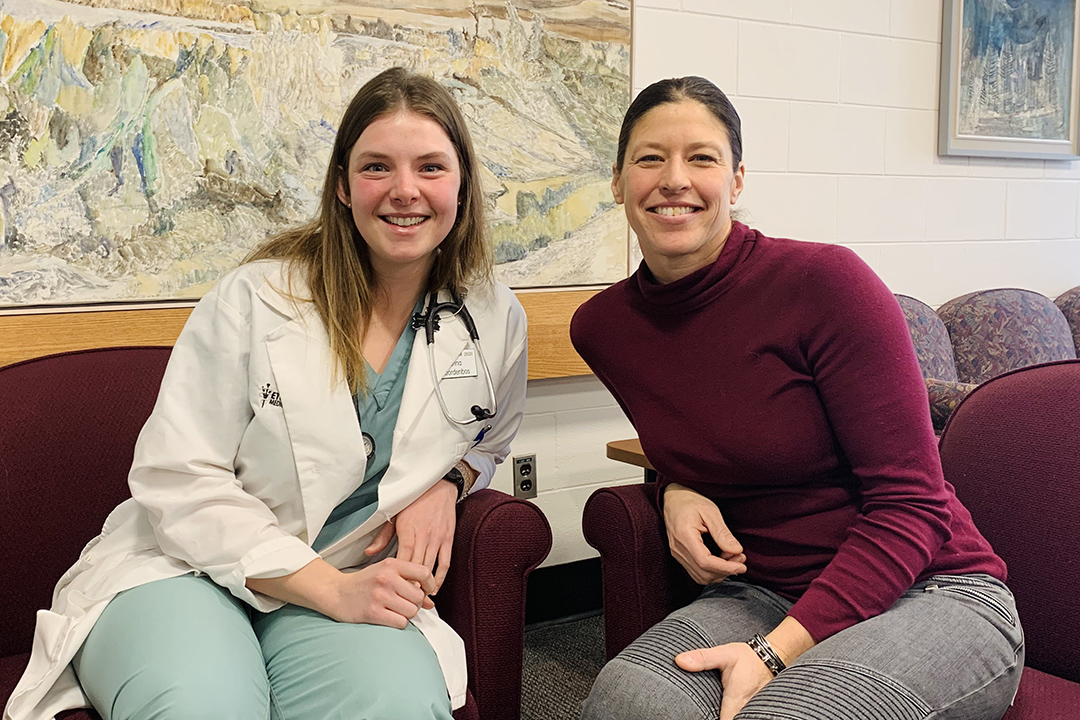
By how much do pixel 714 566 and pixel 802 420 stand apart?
0.86 ft

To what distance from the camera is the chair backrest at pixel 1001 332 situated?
2.90 meters

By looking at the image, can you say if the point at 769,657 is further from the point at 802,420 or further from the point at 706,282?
the point at 706,282

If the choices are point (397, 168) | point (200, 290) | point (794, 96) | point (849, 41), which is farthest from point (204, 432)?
point (849, 41)

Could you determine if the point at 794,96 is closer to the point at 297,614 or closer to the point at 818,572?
the point at 818,572

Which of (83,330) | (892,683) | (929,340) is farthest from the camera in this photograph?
(929,340)

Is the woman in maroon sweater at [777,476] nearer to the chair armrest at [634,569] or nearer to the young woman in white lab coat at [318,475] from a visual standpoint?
the chair armrest at [634,569]

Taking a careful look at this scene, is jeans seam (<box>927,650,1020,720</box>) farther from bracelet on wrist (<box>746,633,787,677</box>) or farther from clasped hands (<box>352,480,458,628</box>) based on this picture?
clasped hands (<box>352,480,458,628</box>)

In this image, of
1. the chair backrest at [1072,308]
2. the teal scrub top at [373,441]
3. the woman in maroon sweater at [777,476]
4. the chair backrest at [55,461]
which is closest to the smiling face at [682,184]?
the woman in maroon sweater at [777,476]

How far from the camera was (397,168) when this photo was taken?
57.1 inches

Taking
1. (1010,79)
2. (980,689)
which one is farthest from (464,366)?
(1010,79)

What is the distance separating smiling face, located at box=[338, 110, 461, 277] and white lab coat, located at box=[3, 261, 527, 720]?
0.16m

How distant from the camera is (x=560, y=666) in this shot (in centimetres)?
231

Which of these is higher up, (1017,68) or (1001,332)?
(1017,68)

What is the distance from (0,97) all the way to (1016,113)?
3.14 m
